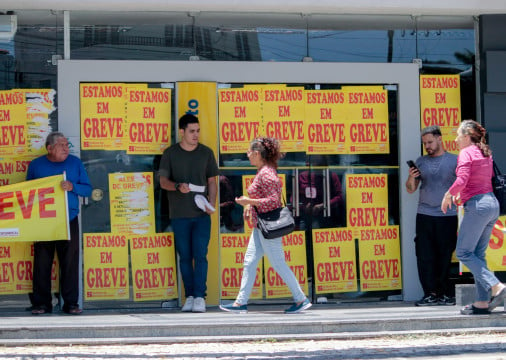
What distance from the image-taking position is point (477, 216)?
9250 millimetres

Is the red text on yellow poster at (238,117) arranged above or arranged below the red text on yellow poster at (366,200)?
above

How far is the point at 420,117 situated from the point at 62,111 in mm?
4011

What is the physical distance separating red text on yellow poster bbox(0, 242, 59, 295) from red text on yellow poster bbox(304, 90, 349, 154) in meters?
3.20

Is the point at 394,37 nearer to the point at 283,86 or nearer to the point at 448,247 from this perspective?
the point at 283,86

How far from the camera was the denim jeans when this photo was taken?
Result: 375 inches

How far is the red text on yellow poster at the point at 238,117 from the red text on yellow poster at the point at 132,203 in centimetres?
95

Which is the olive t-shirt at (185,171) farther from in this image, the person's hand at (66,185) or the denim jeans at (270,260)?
the person's hand at (66,185)

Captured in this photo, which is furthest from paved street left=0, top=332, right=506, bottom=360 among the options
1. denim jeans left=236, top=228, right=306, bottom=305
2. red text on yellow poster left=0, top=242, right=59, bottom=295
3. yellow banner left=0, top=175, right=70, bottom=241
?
red text on yellow poster left=0, top=242, right=59, bottom=295

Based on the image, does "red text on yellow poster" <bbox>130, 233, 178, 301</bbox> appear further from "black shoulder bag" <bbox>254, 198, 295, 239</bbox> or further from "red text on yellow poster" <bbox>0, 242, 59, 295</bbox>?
"black shoulder bag" <bbox>254, 198, 295, 239</bbox>

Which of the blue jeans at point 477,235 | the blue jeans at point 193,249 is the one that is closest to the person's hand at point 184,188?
the blue jeans at point 193,249

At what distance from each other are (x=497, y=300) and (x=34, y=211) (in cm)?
472

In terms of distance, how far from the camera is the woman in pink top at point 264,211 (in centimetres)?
952

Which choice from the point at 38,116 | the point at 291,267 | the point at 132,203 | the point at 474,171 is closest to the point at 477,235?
the point at 474,171

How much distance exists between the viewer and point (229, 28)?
1070cm
